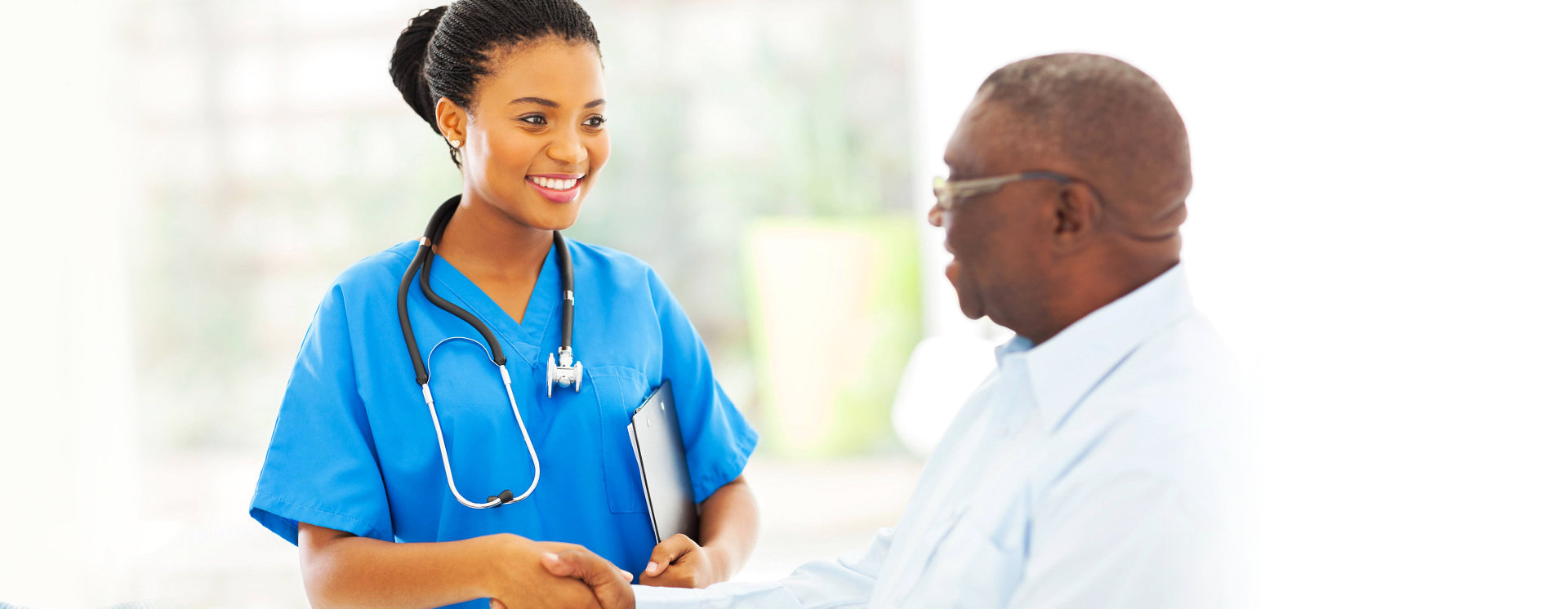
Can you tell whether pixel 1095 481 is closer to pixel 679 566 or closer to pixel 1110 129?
pixel 1110 129

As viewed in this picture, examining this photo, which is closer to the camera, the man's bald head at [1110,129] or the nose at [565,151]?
the man's bald head at [1110,129]

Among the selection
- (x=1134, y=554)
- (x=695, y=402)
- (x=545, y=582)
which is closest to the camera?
(x=1134, y=554)

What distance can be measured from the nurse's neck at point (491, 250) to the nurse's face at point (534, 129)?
4 cm

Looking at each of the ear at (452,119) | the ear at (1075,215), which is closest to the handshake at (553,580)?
the ear at (452,119)

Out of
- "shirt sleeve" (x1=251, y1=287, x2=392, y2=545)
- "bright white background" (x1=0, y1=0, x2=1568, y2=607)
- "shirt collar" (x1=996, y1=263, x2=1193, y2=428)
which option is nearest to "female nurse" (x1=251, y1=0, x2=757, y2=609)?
"shirt sleeve" (x1=251, y1=287, x2=392, y2=545)

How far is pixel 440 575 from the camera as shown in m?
1.16

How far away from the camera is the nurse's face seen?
1.25m

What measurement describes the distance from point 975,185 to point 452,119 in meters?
0.73

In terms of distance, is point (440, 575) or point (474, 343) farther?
point (474, 343)

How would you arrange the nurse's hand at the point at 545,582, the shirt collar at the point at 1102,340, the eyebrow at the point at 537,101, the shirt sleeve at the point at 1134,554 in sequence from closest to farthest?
1. the shirt sleeve at the point at 1134,554
2. the shirt collar at the point at 1102,340
3. the nurse's hand at the point at 545,582
4. the eyebrow at the point at 537,101

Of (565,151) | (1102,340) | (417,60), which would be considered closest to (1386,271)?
(1102,340)

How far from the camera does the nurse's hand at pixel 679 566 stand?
128cm

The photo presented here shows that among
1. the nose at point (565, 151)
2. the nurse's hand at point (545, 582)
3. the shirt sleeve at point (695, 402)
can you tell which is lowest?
the nurse's hand at point (545, 582)

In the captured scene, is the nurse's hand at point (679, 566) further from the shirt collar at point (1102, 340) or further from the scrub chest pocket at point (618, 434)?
the shirt collar at point (1102, 340)
